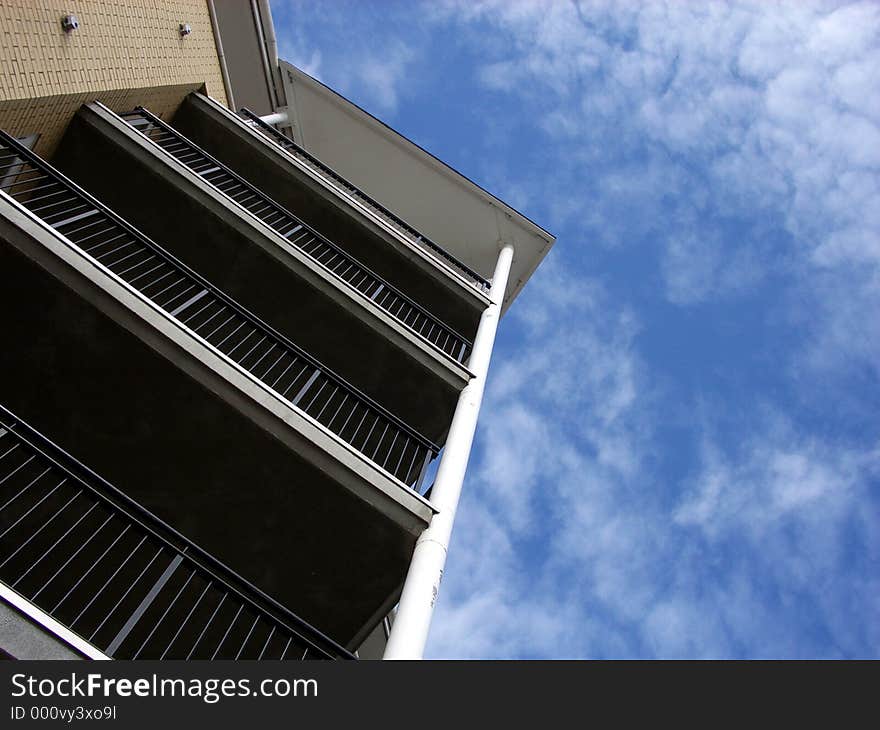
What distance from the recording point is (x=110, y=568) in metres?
8.20

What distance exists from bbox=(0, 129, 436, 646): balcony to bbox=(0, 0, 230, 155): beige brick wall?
3.53 ft

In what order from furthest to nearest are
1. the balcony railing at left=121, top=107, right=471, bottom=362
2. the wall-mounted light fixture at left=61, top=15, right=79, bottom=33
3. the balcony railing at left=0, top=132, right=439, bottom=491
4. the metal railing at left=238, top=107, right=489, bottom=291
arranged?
the metal railing at left=238, top=107, right=489, bottom=291 < the balcony railing at left=121, top=107, right=471, bottom=362 < the wall-mounted light fixture at left=61, top=15, right=79, bottom=33 < the balcony railing at left=0, top=132, right=439, bottom=491

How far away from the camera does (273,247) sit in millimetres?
11250

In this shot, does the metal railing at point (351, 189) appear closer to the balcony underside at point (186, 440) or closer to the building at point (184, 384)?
the building at point (184, 384)

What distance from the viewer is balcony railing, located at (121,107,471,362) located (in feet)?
43.5

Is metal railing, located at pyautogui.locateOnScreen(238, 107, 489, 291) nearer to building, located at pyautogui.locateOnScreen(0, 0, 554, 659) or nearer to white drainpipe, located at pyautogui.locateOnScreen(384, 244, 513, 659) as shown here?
building, located at pyautogui.locateOnScreen(0, 0, 554, 659)

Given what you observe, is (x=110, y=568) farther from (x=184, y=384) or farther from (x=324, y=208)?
(x=324, y=208)

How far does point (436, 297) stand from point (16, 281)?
8423 mm

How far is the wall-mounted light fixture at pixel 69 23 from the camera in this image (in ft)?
32.5

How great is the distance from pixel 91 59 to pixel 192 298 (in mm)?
4211

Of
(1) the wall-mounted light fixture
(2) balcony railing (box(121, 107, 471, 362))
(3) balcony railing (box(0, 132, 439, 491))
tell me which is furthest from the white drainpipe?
(1) the wall-mounted light fixture

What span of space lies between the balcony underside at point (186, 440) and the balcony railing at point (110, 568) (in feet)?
2.21
